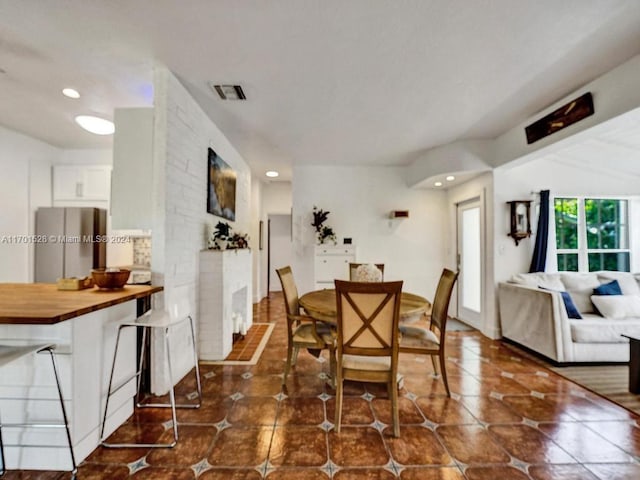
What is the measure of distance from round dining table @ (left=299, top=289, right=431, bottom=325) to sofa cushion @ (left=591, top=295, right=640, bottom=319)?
7.69 ft

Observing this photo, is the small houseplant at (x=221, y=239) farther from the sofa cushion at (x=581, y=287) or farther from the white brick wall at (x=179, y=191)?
the sofa cushion at (x=581, y=287)

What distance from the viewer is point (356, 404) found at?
7.46 ft

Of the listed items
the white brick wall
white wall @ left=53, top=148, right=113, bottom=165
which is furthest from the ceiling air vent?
white wall @ left=53, top=148, right=113, bottom=165

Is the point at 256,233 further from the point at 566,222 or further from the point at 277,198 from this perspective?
the point at 566,222

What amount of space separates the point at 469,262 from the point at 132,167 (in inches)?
183

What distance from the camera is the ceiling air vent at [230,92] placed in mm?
2596

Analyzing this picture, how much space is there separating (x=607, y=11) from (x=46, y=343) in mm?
3715

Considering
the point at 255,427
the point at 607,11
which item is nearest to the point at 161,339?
the point at 255,427

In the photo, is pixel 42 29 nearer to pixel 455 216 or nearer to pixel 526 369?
pixel 526 369

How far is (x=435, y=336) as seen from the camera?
2.55m

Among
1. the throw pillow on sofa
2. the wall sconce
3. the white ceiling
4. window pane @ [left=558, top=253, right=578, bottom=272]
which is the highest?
the white ceiling

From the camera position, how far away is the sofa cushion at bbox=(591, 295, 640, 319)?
3.18 meters

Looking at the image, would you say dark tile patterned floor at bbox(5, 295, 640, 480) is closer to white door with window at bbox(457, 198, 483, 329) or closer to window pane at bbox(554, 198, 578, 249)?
white door with window at bbox(457, 198, 483, 329)

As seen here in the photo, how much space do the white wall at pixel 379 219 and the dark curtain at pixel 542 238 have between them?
4.92ft
